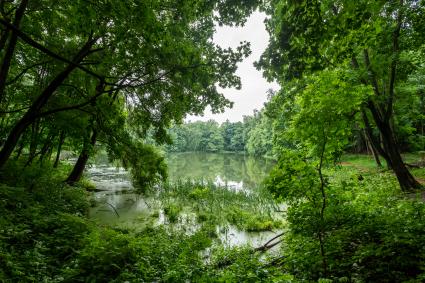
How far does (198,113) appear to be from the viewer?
25.7 ft

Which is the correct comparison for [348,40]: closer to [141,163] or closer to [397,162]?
[141,163]

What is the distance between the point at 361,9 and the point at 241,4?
4.11 metres

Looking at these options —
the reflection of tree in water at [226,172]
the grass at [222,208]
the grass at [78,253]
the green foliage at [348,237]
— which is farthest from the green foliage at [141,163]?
the reflection of tree in water at [226,172]

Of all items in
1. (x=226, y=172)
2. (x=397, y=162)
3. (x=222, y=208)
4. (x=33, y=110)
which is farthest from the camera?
(x=226, y=172)

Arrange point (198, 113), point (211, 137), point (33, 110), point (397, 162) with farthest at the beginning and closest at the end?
1. point (211, 137)
2. point (397, 162)
3. point (198, 113)
4. point (33, 110)

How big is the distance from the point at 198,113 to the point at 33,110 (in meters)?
4.36

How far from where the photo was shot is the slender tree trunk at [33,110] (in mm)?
6176

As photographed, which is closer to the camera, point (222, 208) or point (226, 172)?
point (222, 208)

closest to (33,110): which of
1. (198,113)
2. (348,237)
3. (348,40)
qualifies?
(198,113)

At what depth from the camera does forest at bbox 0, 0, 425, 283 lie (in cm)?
416

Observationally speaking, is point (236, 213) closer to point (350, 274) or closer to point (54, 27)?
point (350, 274)

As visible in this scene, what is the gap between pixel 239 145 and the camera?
86.2 m

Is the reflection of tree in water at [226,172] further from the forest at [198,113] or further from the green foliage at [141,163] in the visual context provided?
the green foliage at [141,163]

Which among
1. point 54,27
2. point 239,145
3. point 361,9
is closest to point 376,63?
point 361,9
